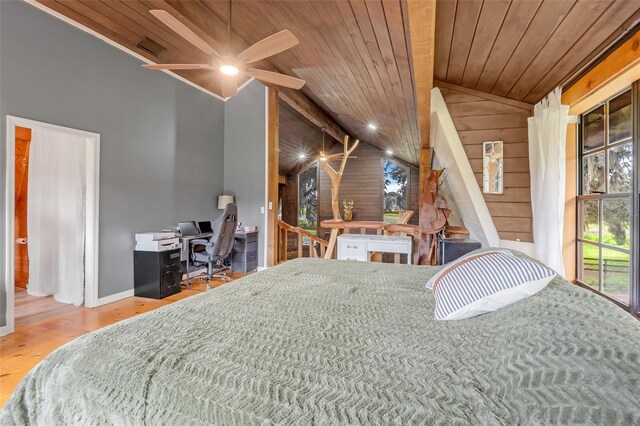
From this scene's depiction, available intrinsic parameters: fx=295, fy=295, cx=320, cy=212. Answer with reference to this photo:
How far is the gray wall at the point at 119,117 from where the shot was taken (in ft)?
8.80

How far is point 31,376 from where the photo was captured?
864 mm

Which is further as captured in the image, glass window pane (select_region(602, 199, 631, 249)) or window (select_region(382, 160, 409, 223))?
window (select_region(382, 160, 409, 223))

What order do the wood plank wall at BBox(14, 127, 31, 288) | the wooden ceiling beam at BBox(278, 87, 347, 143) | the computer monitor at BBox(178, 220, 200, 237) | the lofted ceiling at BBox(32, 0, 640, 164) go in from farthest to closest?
the wooden ceiling beam at BBox(278, 87, 347, 143)
the computer monitor at BBox(178, 220, 200, 237)
the wood plank wall at BBox(14, 127, 31, 288)
the lofted ceiling at BBox(32, 0, 640, 164)

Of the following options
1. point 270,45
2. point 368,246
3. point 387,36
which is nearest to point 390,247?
point 368,246

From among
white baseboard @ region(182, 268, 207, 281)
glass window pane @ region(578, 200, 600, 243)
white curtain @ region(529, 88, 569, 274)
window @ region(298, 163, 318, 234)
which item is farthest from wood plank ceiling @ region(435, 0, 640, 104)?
window @ region(298, 163, 318, 234)

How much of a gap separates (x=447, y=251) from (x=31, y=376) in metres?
2.69

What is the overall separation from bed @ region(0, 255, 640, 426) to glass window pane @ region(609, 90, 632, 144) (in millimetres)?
1799

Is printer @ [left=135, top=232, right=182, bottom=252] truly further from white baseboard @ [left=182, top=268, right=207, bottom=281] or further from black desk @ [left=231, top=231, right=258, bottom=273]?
black desk @ [left=231, top=231, right=258, bottom=273]

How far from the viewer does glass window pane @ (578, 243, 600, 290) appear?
2438 millimetres

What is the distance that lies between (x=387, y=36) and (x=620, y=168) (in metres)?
2.04

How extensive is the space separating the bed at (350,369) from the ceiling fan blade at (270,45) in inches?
80.4

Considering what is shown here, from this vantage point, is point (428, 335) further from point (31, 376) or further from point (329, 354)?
point (31, 376)

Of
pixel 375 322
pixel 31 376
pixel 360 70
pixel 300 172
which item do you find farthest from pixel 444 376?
pixel 300 172

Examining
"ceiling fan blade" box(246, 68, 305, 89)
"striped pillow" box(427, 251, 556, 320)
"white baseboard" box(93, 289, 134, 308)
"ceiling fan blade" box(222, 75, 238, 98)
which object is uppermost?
"ceiling fan blade" box(222, 75, 238, 98)
